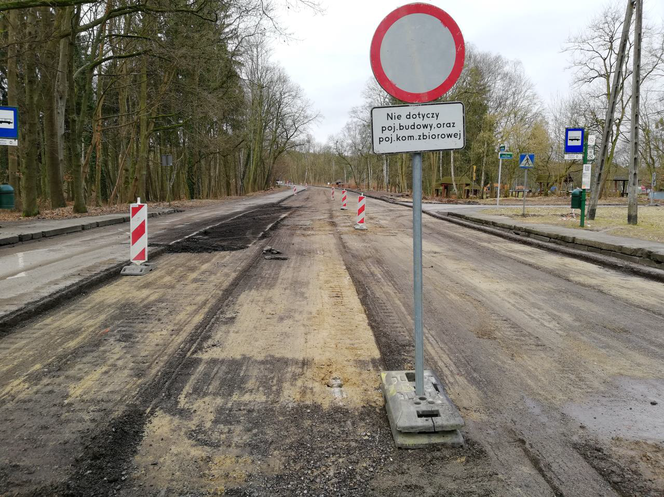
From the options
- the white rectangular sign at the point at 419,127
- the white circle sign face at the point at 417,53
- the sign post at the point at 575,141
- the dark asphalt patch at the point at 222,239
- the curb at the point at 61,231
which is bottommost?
the dark asphalt patch at the point at 222,239

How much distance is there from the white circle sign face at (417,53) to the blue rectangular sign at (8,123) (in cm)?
1349

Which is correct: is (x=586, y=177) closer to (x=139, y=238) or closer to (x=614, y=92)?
(x=614, y=92)

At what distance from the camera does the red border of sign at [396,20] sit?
9.40 feet

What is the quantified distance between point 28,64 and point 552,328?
19553 millimetres

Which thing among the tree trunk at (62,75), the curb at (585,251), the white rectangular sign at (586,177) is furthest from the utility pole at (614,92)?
the tree trunk at (62,75)

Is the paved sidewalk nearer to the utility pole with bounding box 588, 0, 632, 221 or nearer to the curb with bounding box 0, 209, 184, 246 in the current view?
the utility pole with bounding box 588, 0, 632, 221

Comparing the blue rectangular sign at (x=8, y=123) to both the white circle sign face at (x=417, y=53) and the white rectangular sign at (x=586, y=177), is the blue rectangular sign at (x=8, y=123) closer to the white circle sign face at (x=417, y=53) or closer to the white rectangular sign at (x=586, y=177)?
the white circle sign face at (x=417, y=53)

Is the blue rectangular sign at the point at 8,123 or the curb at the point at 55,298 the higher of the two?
the blue rectangular sign at the point at 8,123

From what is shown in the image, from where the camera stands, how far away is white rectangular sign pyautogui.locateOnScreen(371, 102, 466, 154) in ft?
9.27

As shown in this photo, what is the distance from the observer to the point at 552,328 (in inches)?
191

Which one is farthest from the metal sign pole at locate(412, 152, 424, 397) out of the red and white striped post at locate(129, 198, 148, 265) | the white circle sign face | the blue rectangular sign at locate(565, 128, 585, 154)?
the blue rectangular sign at locate(565, 128, 585, 154)

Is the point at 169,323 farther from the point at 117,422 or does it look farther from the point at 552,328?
the point at 552,328

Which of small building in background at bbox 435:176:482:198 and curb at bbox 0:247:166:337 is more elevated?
small building in background at bbox 435:176:482:198

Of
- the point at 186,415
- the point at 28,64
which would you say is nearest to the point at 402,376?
the point at 186,415
